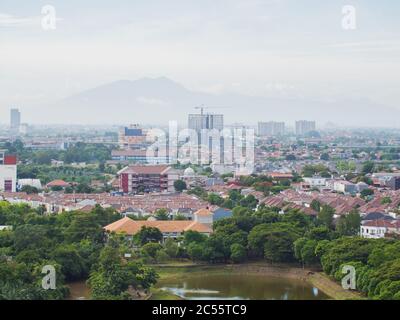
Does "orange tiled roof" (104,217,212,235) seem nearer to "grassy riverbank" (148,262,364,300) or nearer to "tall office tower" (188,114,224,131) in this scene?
"grassy riverbank" (148,262,364,300)

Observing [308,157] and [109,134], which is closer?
[308,157]

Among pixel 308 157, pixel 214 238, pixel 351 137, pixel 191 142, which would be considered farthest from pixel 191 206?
pixel 351 137

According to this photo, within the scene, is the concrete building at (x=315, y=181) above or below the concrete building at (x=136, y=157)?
below

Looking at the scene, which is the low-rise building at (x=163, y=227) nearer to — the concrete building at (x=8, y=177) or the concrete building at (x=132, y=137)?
the concrete building at (x=8, y=177)

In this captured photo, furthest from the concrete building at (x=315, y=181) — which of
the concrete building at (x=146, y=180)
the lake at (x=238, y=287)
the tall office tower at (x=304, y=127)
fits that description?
the tall office tower at (x=304, y=127)

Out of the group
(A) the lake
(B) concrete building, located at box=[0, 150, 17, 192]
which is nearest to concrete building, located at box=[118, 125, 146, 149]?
(B) concrete building, located at box=[0, 150, 17, 192]
